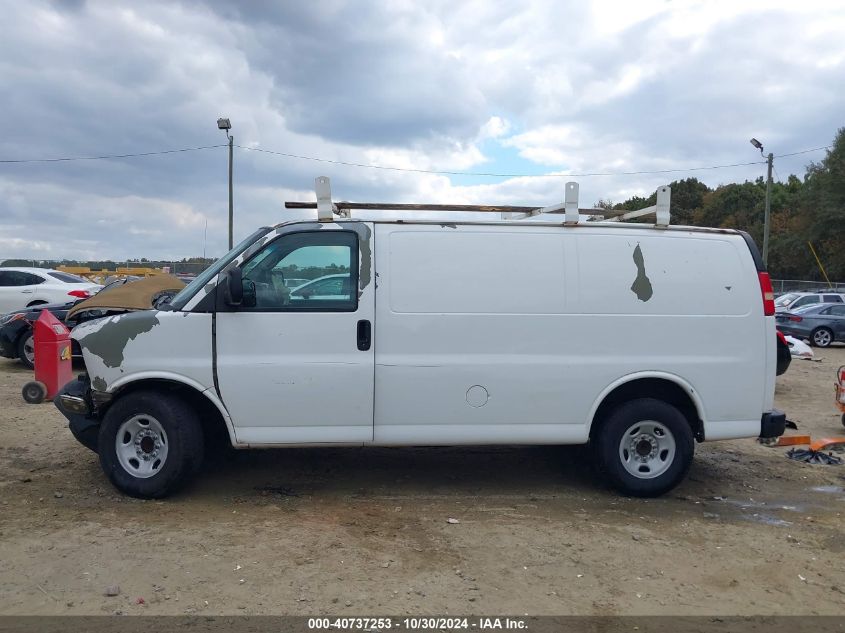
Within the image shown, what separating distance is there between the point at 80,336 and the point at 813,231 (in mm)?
45547

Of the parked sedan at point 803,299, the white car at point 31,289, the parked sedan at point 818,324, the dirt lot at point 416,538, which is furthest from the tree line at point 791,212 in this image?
the dirt lot at point 416,538

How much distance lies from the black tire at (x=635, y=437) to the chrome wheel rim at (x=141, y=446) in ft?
11.0

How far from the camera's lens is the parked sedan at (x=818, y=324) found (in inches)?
752

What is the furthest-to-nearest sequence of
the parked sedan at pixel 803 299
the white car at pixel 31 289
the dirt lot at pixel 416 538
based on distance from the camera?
1. the parked sedan at pixel 803 299
2. the white car at pixel 31 289
3. the dirt lot at pixel 416 538

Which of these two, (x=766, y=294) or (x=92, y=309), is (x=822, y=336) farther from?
(x=92, y=309)

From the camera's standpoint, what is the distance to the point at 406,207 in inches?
219

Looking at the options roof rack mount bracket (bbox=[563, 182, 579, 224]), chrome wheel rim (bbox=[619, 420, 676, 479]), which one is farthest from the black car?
chrome wheel rim (bbox=[619, 420, 676, 479])

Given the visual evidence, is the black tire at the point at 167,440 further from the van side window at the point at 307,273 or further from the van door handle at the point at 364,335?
the van door handle at the point at 364,335

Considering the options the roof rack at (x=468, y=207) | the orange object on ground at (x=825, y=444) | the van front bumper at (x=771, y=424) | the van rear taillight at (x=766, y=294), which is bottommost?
the orange object on ground at (x=825, y=444)

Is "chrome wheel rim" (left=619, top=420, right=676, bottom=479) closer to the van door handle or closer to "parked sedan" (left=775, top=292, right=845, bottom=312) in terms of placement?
the van door handle

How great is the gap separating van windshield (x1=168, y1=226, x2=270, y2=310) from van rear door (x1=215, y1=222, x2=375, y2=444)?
7.4 inches

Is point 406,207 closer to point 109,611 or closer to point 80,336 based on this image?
point 80,336

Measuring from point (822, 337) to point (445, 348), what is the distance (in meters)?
17.8

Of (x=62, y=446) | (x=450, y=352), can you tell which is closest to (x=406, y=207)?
(x=450, y=352)
